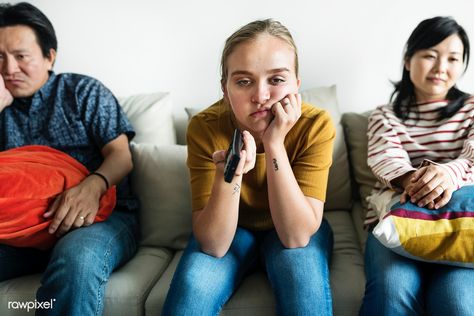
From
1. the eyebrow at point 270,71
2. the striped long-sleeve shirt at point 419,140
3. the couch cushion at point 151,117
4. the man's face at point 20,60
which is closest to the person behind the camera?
the eyebrow at point 270,71

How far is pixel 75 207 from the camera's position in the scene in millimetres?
1337

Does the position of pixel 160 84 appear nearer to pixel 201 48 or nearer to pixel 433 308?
pixel 201 48

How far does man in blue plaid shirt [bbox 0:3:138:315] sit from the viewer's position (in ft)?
4.39

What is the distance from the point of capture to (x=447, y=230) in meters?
1.10

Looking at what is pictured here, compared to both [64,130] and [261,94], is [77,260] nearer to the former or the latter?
[64,130]

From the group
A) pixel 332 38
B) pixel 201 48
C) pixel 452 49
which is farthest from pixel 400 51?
pixel 201 48

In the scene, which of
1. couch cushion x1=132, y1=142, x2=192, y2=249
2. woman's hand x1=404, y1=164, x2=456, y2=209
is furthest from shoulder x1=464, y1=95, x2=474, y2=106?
couch cushion x1=132, y1=142, x2=192, y2=249

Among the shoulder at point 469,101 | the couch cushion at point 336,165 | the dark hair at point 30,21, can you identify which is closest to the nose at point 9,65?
the dark hair at point 30,21

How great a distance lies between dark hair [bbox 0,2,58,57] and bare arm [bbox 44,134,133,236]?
444 millimetres

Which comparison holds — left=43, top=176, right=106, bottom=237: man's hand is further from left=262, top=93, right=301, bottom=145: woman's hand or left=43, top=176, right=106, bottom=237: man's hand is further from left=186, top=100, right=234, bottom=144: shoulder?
left=262, top=93, right=301, bottom=145: woman's hand

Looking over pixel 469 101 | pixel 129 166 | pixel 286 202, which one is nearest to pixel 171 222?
pixel 129 166

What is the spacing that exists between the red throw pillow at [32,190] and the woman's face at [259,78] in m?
0.58

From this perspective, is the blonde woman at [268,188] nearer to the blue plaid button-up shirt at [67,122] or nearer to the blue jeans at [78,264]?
the blue jeans at [78,264]

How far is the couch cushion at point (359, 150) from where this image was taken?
1646 mm
